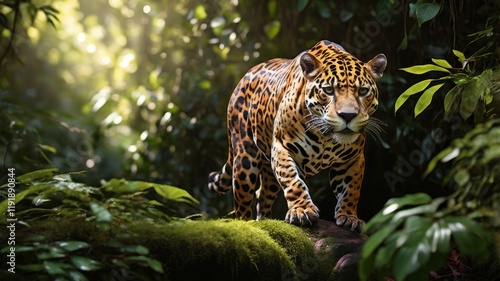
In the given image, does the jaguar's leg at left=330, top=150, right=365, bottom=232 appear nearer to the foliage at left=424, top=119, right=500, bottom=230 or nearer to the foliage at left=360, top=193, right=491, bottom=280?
the foliage at left=424, top=119, right=500, bottom=230

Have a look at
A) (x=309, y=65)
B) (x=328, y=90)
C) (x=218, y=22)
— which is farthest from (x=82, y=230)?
(x=218, y=22)

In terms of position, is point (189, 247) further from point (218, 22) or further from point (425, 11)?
point (218, 22)

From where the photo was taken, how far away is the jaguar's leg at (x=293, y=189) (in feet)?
18.9

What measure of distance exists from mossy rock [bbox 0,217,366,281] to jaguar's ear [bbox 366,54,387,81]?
154cm

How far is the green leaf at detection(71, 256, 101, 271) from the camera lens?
13.4 ft

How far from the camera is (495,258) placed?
5.38 m

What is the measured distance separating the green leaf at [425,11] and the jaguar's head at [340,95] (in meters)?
0.43

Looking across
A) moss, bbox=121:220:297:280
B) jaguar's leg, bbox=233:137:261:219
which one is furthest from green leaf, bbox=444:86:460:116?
jaguar's leg, bbox=233:137:261:219

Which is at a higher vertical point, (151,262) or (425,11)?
(425,11)

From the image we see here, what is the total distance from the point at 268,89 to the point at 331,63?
96cm

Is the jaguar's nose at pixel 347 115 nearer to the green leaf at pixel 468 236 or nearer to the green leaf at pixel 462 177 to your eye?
the green leaf at pixel 462 177

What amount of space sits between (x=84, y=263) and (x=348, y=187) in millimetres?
2774

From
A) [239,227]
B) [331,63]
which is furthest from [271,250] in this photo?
[331,63]

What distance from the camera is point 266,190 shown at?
7.22 metres
